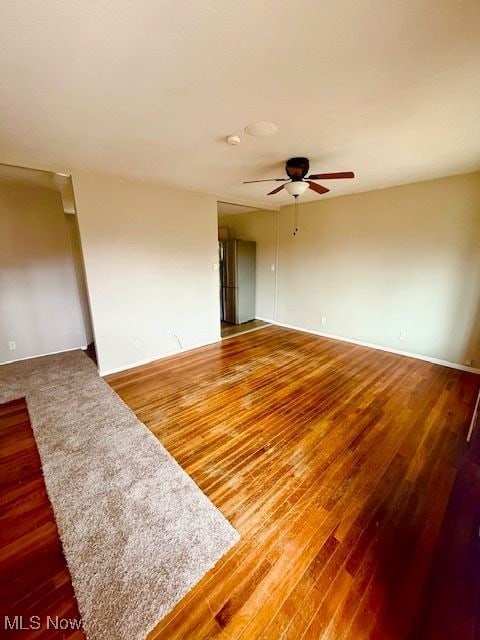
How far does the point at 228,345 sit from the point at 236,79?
3.52 m

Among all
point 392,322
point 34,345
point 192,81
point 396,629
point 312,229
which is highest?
point 192,81

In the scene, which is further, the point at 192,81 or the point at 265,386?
the point at 265,386

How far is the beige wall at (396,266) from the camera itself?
3277 millimetres

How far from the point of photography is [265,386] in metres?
3.03

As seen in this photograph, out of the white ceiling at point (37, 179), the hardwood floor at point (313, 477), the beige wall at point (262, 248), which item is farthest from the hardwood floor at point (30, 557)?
the beige wall at point (262, 248)

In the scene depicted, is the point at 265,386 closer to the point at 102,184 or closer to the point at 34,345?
the point at 102,184

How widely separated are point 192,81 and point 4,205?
3500mm

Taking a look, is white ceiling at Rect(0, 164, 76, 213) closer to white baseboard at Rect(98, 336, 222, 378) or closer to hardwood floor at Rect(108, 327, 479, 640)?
white baseboard at Rect(98, 336, 222, 378)

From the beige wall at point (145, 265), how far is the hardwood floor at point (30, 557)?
1656 millimetres

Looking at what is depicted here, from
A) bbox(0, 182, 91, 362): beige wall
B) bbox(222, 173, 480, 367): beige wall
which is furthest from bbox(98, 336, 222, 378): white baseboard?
bbox(222, 173, 480, 367): beige wall

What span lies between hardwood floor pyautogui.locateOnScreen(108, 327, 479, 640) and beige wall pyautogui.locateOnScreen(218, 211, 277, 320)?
96.2 inches

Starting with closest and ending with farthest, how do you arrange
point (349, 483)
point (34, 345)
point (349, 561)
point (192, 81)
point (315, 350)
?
point (349, 561)
point (192, 81)
point (349, 483)
point (34, 345)
point (315, 350)

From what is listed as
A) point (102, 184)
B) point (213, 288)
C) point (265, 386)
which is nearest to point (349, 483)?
point (265, 386)

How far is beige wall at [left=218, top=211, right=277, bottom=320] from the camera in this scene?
5.50 metres
